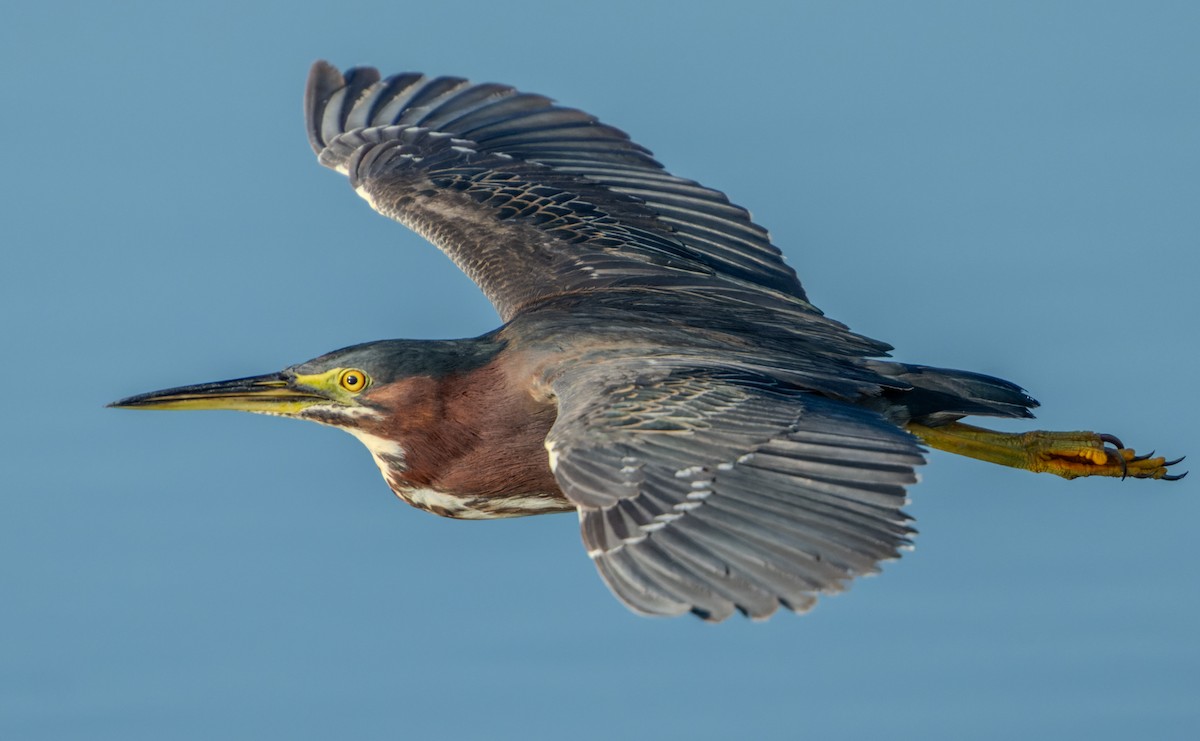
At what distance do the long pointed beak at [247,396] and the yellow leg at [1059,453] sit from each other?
3.28 meters

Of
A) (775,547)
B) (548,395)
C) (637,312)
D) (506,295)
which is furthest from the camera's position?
(506,295)

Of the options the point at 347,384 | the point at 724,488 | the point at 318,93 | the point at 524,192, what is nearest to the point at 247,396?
the point at 347,384

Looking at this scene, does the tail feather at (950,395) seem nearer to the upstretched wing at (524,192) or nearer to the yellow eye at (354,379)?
the upstretched wing at (524,192)

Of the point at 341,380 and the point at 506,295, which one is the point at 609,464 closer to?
the point at 341,380

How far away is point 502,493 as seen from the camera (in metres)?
8.59

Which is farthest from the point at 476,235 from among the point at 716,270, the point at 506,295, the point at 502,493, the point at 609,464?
the point at 609,464

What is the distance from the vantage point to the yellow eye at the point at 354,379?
28.0ft

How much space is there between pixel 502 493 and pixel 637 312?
3.68 feet

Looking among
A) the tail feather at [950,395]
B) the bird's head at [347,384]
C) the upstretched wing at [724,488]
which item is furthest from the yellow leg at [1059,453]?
the bird's head at [347,384]

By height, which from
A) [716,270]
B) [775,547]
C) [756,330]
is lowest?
[775,547]

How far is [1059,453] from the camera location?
31.3 feet

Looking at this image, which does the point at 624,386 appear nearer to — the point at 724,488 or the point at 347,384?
the point at 724,488

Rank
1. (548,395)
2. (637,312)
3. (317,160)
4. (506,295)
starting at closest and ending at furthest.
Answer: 1. (548,395)
2. (637,312)
3. (506,295)
4. (317,160)

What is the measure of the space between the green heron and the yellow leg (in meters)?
0.01
